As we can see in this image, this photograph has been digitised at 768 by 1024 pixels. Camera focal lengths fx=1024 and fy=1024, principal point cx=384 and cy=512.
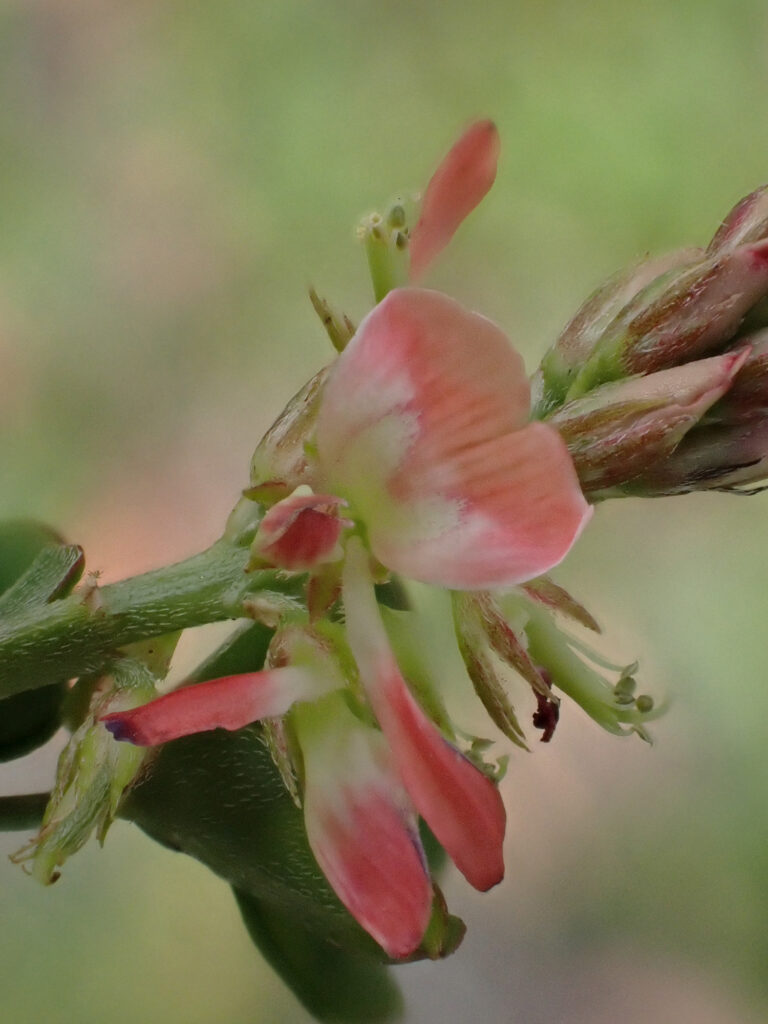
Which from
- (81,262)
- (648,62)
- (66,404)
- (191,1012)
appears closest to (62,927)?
(191,1012)

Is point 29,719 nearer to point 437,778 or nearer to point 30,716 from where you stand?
point 30,716

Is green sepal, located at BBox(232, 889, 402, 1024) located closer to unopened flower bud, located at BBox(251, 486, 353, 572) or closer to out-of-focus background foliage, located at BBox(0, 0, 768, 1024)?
out-of-focus background foliage, located at BBox(0, 0, 768, 1024)

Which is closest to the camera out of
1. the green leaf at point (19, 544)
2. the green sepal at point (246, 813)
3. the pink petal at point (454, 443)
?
the pink petal at point (454, 443)

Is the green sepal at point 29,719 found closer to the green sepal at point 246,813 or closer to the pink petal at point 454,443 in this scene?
the green sepal at point 246,813

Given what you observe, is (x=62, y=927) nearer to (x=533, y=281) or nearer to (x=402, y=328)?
(x=402, y=328)

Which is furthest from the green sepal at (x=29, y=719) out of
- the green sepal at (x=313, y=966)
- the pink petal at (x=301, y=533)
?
the pink petal at (x=301, y=533)

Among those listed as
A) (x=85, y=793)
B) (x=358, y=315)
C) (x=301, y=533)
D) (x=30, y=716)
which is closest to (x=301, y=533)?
(x=301, y=533)

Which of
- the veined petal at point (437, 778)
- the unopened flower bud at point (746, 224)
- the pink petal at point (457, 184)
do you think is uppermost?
the pink petal at point (457, 184)
